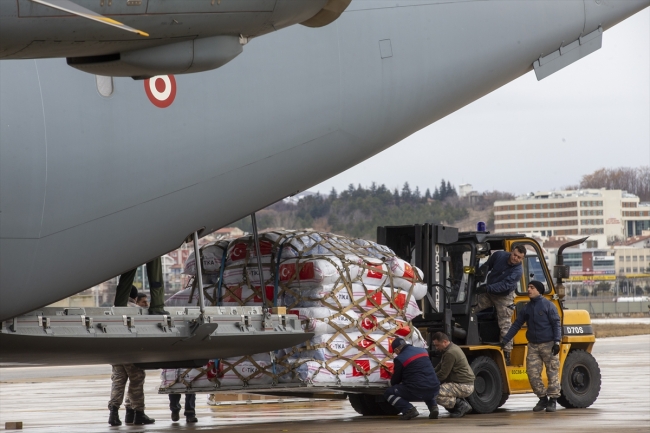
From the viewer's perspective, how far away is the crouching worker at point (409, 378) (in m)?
12.7

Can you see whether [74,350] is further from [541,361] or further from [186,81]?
[541,361]

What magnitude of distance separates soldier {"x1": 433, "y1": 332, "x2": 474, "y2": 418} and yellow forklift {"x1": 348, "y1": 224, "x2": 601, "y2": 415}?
60 centimetres

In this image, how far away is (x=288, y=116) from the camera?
11.2 metres

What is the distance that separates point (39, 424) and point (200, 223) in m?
5.85

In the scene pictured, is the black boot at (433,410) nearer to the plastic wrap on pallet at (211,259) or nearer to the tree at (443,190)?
the plastic wrap on pallet at (211,259)

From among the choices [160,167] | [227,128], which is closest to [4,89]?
[160,167]

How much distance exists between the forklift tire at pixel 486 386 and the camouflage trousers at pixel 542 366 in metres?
0.45

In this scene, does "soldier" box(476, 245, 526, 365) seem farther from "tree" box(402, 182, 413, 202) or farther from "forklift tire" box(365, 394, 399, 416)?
"tree" box(402, 182, 413, 202)

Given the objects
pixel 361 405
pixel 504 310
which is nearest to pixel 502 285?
pixel 504 310

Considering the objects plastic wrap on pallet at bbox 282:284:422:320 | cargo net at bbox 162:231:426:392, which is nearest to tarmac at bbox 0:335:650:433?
cargo net at bbox 162:231:426:392

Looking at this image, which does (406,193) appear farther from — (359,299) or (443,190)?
(359,299)

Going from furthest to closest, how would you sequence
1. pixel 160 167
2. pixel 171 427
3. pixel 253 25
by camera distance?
pixel 171 427 → pixel 160 167 → pixel 253 25

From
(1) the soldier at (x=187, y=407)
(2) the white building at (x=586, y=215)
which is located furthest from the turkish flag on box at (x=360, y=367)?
(2) the white building at (x=586, y=215)

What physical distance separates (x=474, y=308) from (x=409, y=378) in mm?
2343
